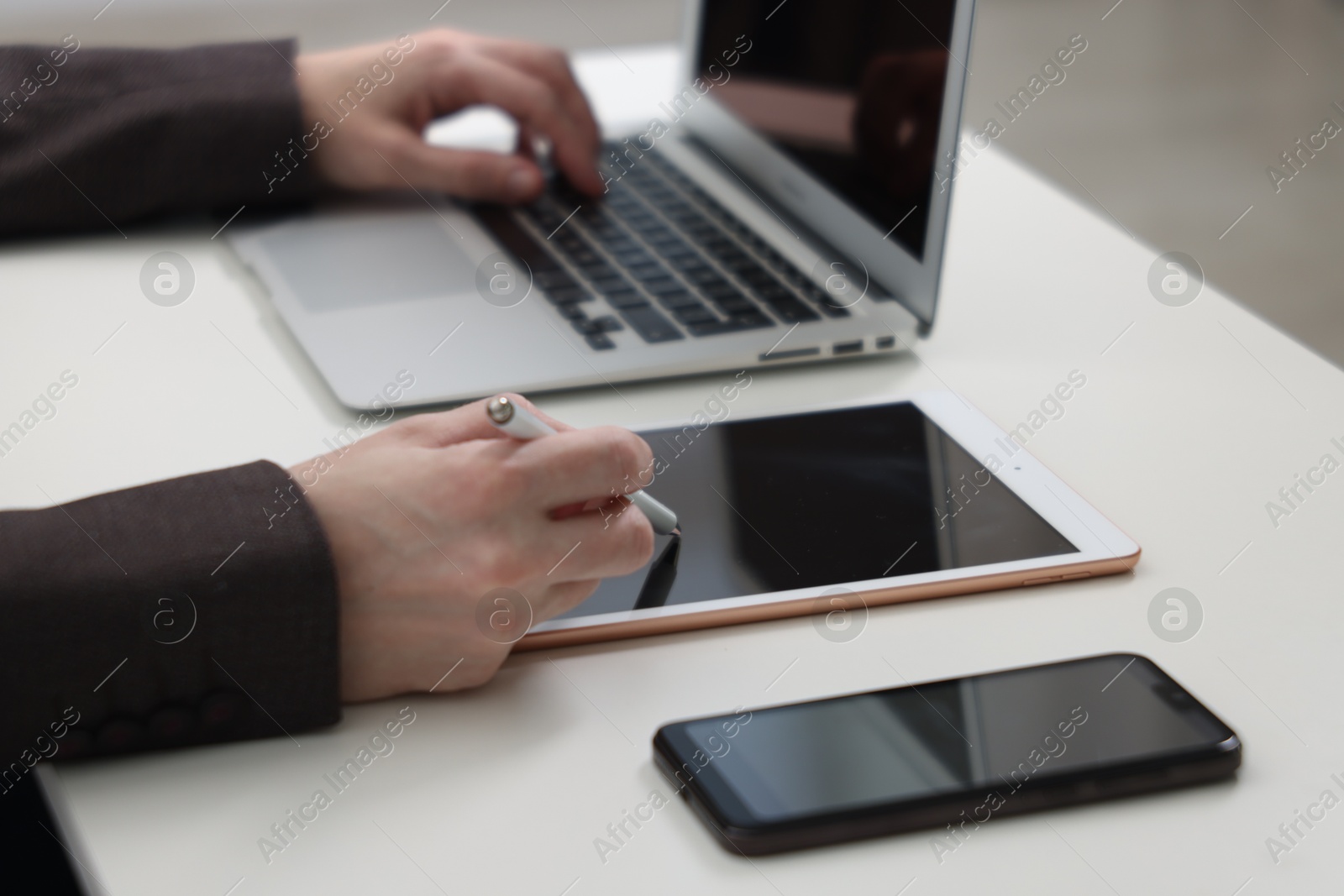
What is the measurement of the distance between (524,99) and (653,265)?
259mm

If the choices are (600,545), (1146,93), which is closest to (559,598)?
(600,545)

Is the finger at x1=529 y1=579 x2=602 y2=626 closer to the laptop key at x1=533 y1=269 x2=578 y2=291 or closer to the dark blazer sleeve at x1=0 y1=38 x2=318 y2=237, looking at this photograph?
the laptop key at x1=533 y1=269 x2=578 y2=291

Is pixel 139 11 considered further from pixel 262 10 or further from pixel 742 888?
pixel 742 888

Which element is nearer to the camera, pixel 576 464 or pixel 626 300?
pixel 576 464

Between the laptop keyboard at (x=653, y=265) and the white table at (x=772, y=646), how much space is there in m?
0.06

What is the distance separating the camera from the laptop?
897 mm

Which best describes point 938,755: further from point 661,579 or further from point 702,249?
point 702,249

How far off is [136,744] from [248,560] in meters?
0.09

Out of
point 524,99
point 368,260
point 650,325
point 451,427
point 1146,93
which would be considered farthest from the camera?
point 1146,93

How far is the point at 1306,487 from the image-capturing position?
2.57 ft

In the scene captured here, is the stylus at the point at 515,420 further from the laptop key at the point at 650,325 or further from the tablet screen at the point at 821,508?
the laptop key at the point at 650,325

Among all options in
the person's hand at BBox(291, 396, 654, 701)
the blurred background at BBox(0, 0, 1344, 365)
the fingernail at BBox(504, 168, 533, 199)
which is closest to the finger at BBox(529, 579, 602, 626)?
the person's hand at BBox(291, 396, 654, 701)

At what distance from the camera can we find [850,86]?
1.04 metres

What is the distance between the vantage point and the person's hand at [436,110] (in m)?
1.14
